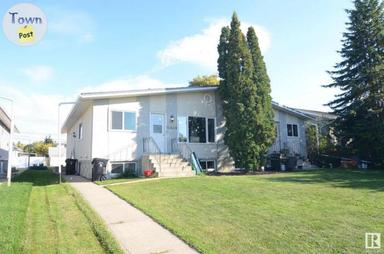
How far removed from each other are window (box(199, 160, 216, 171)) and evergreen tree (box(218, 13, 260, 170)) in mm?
1924

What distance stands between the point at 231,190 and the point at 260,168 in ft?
23.6

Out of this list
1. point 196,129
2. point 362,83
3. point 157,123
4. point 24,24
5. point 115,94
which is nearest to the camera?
point 24,24

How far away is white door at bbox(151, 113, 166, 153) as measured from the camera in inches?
631

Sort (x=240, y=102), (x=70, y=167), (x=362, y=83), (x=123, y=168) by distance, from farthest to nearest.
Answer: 1. (x=70, y=167)
2. (x=362, y=83)
3. (x=240, y=102)
4. (x=123, y=168)

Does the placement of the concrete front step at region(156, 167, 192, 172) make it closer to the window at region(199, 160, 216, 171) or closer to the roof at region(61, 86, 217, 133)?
the window at region(199, 160, 216, 171)

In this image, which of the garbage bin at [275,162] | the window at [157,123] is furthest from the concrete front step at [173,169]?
the garbage bin at [275,162]

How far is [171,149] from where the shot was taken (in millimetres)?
16375

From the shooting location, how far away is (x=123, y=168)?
15141 millimetres

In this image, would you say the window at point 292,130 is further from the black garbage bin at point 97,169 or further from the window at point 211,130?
the black garbage bin at point 97,169

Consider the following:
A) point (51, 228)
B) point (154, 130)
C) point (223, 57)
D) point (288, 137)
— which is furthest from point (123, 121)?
point (288, 137)

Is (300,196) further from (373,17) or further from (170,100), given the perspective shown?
(373,17)

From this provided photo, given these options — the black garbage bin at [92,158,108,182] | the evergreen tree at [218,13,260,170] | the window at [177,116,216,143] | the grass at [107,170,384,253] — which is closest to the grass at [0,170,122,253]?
the grass at [107,170,384,253]

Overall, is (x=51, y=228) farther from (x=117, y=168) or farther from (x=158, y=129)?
(x=158, y=129)

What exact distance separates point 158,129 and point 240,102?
4593 millimetres
